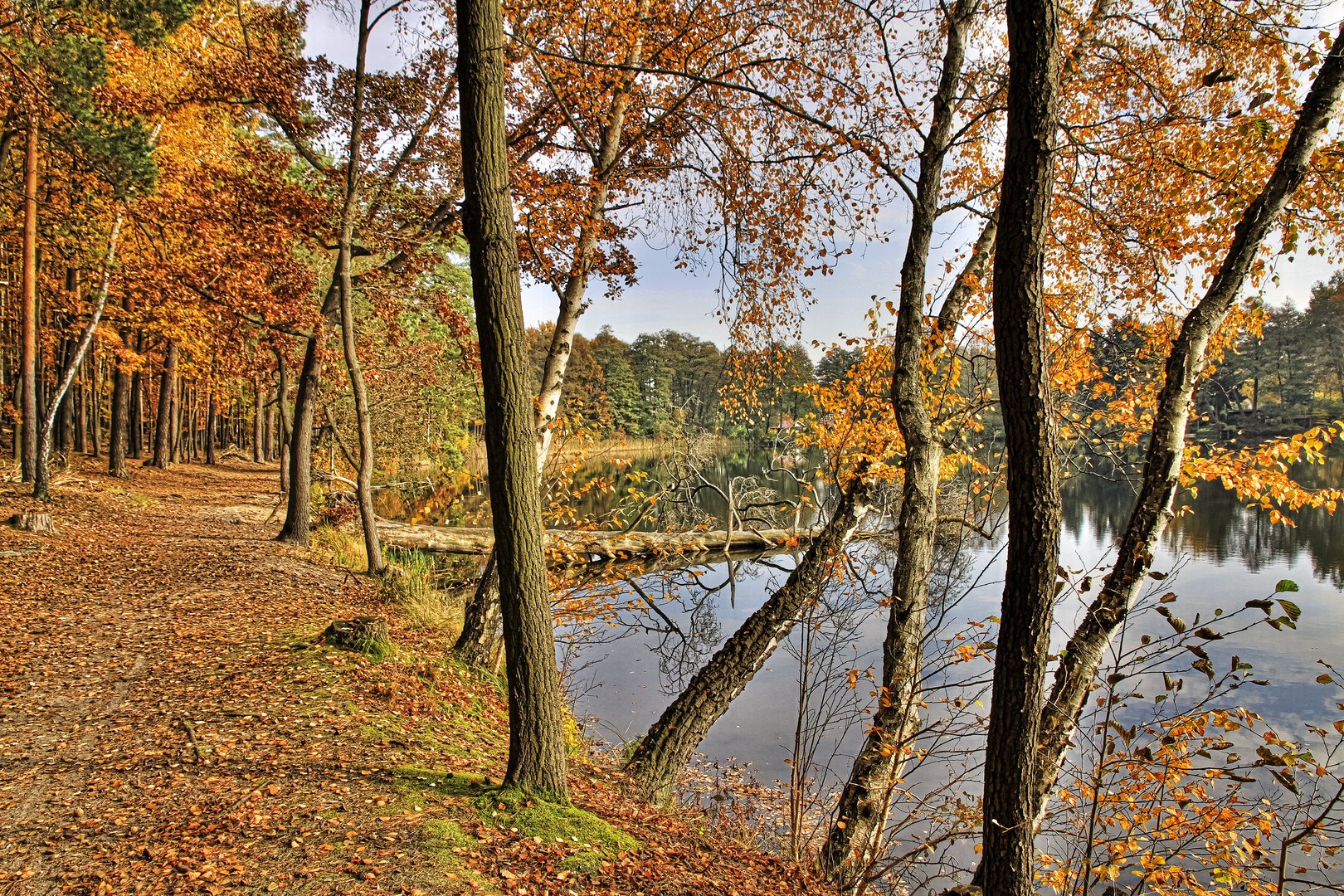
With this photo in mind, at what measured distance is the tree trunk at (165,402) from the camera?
19.1m

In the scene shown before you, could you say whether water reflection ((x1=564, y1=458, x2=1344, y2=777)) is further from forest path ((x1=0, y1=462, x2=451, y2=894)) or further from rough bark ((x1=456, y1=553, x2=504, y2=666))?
forest path ((x1=0, y1=462, x2=451, y2=894))

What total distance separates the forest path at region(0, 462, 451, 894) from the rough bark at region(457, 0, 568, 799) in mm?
898

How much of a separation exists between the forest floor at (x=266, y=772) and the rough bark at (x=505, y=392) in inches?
22.9

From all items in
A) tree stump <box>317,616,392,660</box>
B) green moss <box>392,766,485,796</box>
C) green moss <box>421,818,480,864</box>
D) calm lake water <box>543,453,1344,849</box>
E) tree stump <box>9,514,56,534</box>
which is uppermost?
tree stump <box>9,514,56,534</box>

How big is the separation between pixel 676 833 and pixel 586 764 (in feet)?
4.71

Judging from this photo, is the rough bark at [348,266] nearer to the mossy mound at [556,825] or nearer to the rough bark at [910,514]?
the mossy mound at [556,825]

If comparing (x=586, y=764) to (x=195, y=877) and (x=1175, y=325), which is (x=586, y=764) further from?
(x=1175, y=325)

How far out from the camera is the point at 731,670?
5902mm

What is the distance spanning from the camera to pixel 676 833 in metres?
4.66

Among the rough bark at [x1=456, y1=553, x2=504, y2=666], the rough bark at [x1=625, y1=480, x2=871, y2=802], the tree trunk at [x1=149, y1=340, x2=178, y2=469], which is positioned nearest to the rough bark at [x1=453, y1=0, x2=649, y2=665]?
the rough bark at [x1=456, y1=553, x2=504, y2=666]

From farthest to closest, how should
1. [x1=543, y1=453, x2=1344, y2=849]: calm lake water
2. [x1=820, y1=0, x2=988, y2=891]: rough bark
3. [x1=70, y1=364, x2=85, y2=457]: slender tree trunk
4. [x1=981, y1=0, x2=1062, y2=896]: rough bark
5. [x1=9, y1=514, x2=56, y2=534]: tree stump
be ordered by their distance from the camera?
[x1=70, y1=364, x2=85, y2=457]: slender tree trunk → [x1=9, y1=514, x2=56, y2=534]: tree stump → [x1=543, y1=453, x2=1344, y2=849]: calm lake water → [x1=820, y1=0, x2=988, y2=891]: rough bark → [x1=981, y1=0, x2=1062, y2=896]: rough bark

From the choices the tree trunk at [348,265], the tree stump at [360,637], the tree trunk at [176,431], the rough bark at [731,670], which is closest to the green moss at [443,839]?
the rough bark at [731,670]

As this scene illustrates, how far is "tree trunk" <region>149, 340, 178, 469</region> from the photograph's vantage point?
62.5 feet

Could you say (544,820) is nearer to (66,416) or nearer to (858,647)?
(858,647)
